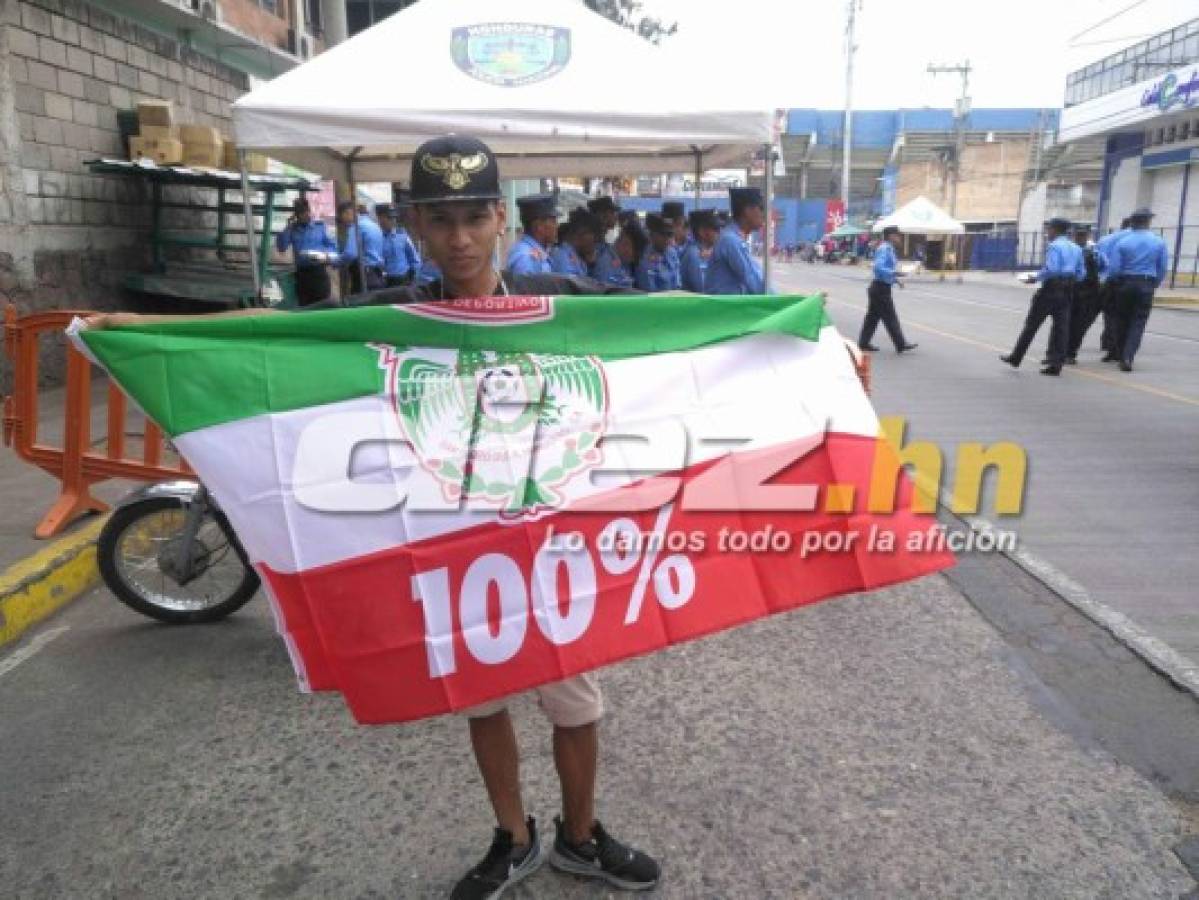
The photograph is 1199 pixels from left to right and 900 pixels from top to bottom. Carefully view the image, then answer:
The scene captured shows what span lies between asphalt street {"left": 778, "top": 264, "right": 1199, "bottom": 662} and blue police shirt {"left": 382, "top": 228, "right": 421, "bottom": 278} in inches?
270

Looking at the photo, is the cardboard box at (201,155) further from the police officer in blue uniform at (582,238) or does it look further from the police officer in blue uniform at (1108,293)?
the police officer in blue uniform at (1108,293)

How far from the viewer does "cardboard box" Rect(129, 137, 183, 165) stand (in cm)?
1070

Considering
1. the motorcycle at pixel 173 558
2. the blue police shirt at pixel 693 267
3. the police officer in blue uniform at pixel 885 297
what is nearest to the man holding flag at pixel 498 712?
the motorcycle at pixel 173 558

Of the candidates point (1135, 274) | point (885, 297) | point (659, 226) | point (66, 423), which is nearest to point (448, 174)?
point (66, 423)

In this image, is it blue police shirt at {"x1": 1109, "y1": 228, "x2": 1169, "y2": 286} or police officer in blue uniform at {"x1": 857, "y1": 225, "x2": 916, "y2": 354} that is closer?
blue police shirt at {"x1": 1109, "y1": 228, "x2": 1169, "y2": 286}

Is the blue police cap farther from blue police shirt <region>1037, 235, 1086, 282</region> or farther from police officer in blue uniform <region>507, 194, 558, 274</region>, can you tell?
blue police shirt <region>1037, 235, 1086, 282</region>

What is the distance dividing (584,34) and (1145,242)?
31.3 feet

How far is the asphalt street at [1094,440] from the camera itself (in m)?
4.79

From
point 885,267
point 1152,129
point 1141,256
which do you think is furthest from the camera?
point 1152,129

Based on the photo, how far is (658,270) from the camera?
9.85 meters

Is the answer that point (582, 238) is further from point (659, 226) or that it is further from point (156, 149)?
point (156, 149)

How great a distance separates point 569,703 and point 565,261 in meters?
6.41

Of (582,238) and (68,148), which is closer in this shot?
(582,238)

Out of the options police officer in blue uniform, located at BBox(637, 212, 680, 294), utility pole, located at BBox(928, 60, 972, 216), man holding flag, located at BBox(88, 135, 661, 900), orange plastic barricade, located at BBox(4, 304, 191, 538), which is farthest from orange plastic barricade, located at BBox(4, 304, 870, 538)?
utility pole, located at BBox(928, 60, 972, 216)
